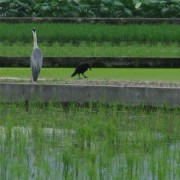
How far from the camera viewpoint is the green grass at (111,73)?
16.5 m

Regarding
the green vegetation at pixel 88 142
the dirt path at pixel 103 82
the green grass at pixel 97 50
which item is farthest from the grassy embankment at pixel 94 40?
the green vegetation at pixel 88 142

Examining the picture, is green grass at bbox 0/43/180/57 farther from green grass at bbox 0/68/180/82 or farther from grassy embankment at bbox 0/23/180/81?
green grass at bbox 0/68/180/82

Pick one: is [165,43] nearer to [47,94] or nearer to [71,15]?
[71,15]

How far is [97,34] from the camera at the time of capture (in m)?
23.5

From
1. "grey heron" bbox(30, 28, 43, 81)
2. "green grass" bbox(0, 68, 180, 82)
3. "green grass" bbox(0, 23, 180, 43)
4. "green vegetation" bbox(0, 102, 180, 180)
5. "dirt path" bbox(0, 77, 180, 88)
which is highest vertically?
"green vegetation" bbox(0, 102, 180, 180)

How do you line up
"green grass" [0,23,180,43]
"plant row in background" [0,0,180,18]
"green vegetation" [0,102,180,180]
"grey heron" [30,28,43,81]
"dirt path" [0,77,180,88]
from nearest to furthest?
"green vegetation" [0,102,180,180], "grey heron" [30,28,43,81], "dirt path" [0,77,180,88], "green grass" [0,23,180,43], "plant row in background" [0,0,180,18]

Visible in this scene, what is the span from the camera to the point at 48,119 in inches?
455

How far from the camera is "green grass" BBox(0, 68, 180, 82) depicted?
16453 mm

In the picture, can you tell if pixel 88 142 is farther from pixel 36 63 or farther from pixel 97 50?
pixel 97 50

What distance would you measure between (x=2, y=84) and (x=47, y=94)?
670 millimetres

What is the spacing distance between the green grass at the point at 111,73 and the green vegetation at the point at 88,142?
11.7ft

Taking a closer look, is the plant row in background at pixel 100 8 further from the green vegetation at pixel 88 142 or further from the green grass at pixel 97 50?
the green vegetation at pixel 88 142

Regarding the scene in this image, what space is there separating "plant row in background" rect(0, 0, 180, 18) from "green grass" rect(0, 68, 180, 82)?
10.4 metres

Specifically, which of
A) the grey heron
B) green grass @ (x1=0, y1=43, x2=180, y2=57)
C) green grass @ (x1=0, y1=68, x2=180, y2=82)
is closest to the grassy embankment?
green grass @ (x1=0, y1=43, x2=180, y2=57)
